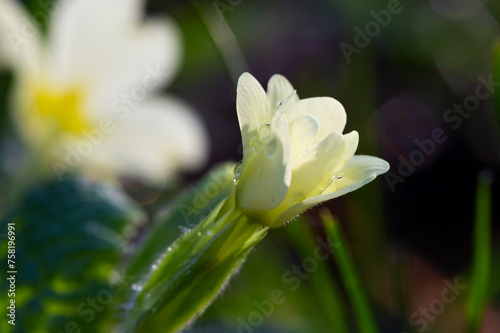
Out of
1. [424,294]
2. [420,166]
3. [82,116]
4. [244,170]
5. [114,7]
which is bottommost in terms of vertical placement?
[424,294]

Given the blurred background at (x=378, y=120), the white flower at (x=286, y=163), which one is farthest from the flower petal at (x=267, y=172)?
the blurred background at (x=378, y=120)

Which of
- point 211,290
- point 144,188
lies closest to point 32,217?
point 211,290

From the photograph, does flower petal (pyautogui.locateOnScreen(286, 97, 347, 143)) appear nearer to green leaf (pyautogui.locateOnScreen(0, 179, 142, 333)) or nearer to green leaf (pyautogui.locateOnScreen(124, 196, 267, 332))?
green leaf (pyautogui.locateOnScreen(124, 196, 267, 332))

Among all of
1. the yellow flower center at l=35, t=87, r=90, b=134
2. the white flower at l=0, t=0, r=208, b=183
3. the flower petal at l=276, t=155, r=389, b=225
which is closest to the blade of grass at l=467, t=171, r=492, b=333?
the flower petal at l=276, t=155, r=389, b=225

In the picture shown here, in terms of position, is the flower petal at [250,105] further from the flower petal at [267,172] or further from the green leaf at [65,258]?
the green leaf at [65,258]

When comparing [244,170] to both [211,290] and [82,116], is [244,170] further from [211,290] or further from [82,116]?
[82,116]

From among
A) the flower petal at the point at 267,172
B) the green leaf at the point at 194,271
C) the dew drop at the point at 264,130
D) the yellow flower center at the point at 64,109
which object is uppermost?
the yellow flower center at the point at 64,109
